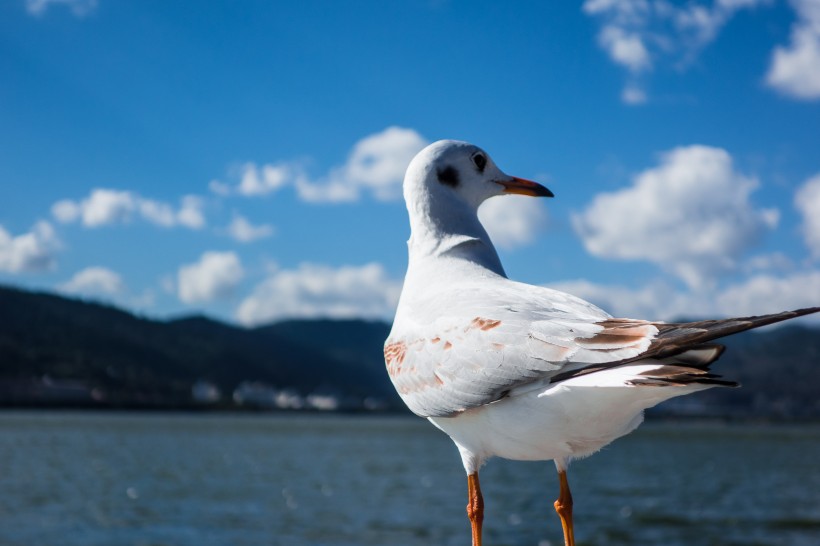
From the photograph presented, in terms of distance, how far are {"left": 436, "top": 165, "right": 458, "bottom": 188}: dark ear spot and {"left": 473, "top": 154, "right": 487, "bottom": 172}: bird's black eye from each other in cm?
13

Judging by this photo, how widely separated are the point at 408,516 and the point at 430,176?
55219mm

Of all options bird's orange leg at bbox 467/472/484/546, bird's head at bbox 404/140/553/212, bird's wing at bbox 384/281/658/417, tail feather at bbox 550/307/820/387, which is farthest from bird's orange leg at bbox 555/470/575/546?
bird's head at bbox 404/140/553/212

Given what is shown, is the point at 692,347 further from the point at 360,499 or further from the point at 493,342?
the point at 360,499

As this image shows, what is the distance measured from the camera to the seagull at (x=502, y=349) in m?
3.55

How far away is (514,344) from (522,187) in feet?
4.88

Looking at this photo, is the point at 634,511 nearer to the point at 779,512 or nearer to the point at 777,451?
the point at 779,512

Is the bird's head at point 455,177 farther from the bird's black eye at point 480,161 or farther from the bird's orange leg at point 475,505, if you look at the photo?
the bird's orange leg at point 475,505

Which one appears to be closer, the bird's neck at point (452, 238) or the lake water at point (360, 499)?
the bird's neck at point (452, 238)

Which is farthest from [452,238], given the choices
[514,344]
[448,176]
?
[514,344]

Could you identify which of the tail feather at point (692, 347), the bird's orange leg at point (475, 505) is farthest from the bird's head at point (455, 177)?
the tail feather at point (692, 347)

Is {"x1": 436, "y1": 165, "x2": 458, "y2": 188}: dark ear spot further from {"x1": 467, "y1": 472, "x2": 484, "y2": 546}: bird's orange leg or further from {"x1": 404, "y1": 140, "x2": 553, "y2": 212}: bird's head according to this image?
{"x1": 467, "y1": 472, "x2": 484, "y2": 546}: bird's orange leg

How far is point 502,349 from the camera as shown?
4.09 meters

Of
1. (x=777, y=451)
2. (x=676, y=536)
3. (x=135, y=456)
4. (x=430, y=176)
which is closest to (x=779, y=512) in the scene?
(x=676, y=536)

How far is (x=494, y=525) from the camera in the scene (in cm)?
5222
